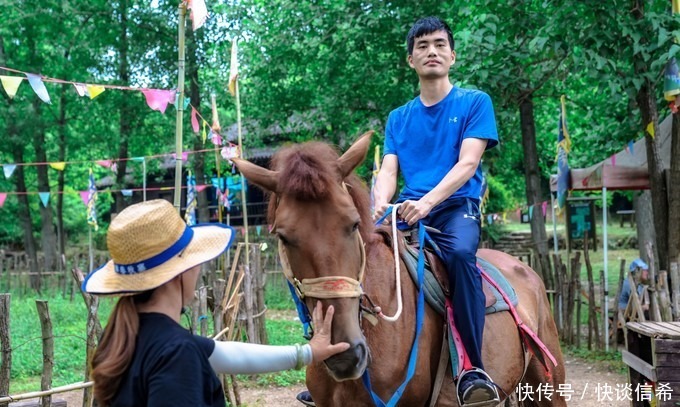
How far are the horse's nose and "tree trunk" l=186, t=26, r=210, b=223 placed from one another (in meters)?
15.3

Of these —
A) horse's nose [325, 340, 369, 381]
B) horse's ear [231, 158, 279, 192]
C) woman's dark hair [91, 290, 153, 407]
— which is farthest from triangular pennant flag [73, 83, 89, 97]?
woman's dark hair [91, 290, 153, 407]

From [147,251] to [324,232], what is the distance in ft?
2.75

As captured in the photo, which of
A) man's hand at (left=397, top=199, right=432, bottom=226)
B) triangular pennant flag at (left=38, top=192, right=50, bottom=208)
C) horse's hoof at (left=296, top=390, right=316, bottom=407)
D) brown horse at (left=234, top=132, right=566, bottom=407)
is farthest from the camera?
triangular pennant flag at (left=38, top=192, right=50, bottom=208)

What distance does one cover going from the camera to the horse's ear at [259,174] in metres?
2.66

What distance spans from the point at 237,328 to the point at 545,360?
4.26 metres

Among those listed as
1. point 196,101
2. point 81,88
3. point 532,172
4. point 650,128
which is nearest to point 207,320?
point 81,88

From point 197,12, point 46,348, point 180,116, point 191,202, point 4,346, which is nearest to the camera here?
point 4,346

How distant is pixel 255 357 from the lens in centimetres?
213

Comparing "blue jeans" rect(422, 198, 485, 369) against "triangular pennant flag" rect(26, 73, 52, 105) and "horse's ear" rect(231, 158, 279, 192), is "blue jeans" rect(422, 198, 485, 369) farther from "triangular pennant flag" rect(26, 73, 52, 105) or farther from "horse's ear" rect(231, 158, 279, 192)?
"triangular pennant flag" rect(26, 73, 52, 105)

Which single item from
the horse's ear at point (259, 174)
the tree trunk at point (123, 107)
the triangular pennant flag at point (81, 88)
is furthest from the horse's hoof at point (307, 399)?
the tree trunk at point (123, 107)

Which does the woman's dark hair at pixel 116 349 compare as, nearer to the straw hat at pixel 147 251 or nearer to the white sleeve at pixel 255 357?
the straw hat at pixel 147 251

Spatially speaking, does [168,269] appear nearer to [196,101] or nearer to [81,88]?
[81,88]

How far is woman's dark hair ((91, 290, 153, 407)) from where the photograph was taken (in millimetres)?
1751

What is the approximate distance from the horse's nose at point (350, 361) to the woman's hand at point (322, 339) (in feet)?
0.14
